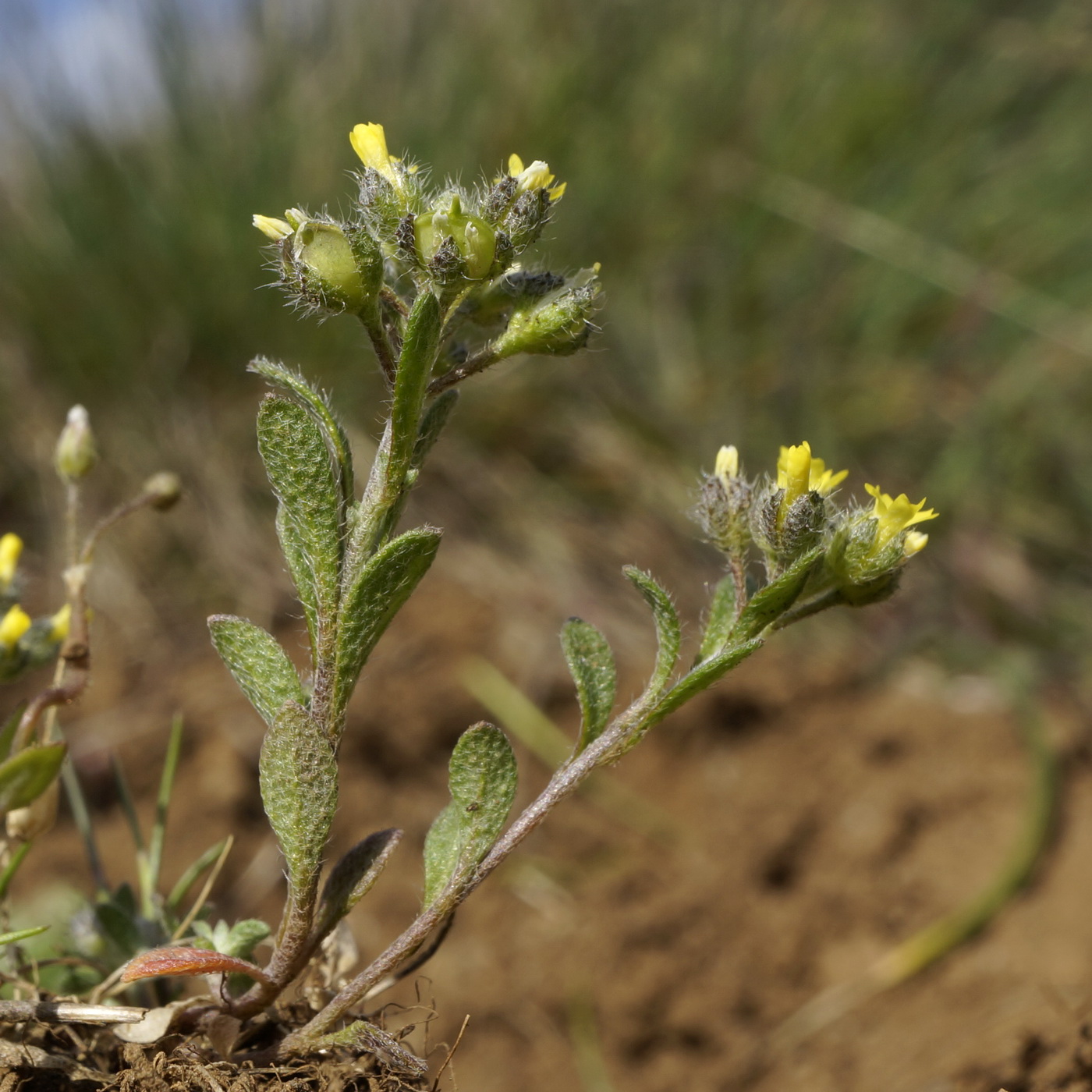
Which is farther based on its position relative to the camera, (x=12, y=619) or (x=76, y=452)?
(x=76, y=452)

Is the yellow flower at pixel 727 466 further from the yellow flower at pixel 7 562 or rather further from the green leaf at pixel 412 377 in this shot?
the yellow flower at pixel 7 562

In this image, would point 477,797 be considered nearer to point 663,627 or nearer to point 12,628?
point 663,627

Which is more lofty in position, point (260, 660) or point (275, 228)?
point (275, 228)

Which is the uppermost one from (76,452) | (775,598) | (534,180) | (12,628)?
(76,452)

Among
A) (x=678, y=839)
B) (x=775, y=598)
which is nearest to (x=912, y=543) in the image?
(x=775, y=598)

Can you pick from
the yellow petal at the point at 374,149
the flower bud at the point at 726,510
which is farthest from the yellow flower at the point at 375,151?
the flower bud at the point at 726,510
